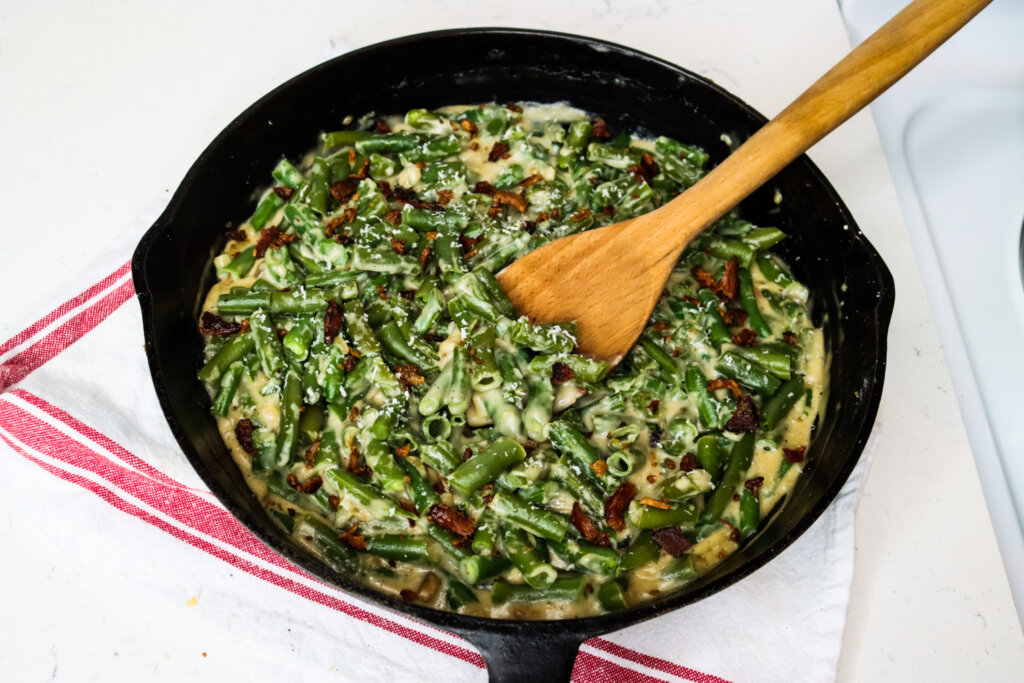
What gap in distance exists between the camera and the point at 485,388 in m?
2.58

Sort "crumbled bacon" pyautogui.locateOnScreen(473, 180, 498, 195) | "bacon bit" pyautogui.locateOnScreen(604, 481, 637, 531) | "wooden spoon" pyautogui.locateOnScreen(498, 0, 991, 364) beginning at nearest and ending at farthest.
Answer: "bacon bit" pyautogui.locateOnScreen(604, 481, 637, 531), "wooden spoon" pyautogui.locateOnScreen(498, 0, 991, 364), "crumbled bacon" pyautogui.locateOnScreen(473, 180, 498, 195)

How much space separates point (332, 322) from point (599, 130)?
1.38m

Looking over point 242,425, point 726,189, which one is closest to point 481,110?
point 726,189

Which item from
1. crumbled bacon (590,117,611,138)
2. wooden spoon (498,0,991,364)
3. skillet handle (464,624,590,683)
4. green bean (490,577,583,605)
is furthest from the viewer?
crumbled bacon (590,117,611,138)

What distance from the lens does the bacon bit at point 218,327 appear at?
283 cm

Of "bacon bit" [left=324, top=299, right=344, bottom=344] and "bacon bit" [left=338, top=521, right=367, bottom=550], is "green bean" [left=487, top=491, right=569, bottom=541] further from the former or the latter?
"bacon bit" [left=324, top=299, right=344, bottom=344]

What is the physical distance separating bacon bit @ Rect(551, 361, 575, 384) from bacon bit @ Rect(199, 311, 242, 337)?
1.11m

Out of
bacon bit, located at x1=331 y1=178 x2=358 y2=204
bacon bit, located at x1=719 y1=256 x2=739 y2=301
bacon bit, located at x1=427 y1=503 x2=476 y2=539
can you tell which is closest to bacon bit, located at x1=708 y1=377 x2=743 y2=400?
bacon bit, located at x1=719 y1=256 x2=739 y2=301

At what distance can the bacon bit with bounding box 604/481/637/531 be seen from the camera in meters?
2.48

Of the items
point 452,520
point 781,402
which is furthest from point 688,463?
point 452,520

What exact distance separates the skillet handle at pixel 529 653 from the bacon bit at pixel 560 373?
Answer: 86 cm

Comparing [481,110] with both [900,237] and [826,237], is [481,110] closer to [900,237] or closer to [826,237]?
[826,237]

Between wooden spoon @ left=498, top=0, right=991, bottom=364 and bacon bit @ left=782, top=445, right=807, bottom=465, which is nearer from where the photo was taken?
wooden spoon @ left=498, top=0, right=991, bottom=364

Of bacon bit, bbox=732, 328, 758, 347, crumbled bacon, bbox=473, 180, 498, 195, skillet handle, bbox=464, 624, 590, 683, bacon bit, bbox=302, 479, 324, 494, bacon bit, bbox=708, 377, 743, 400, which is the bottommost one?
skillet handle, bbox=464, 624, 590, 683
